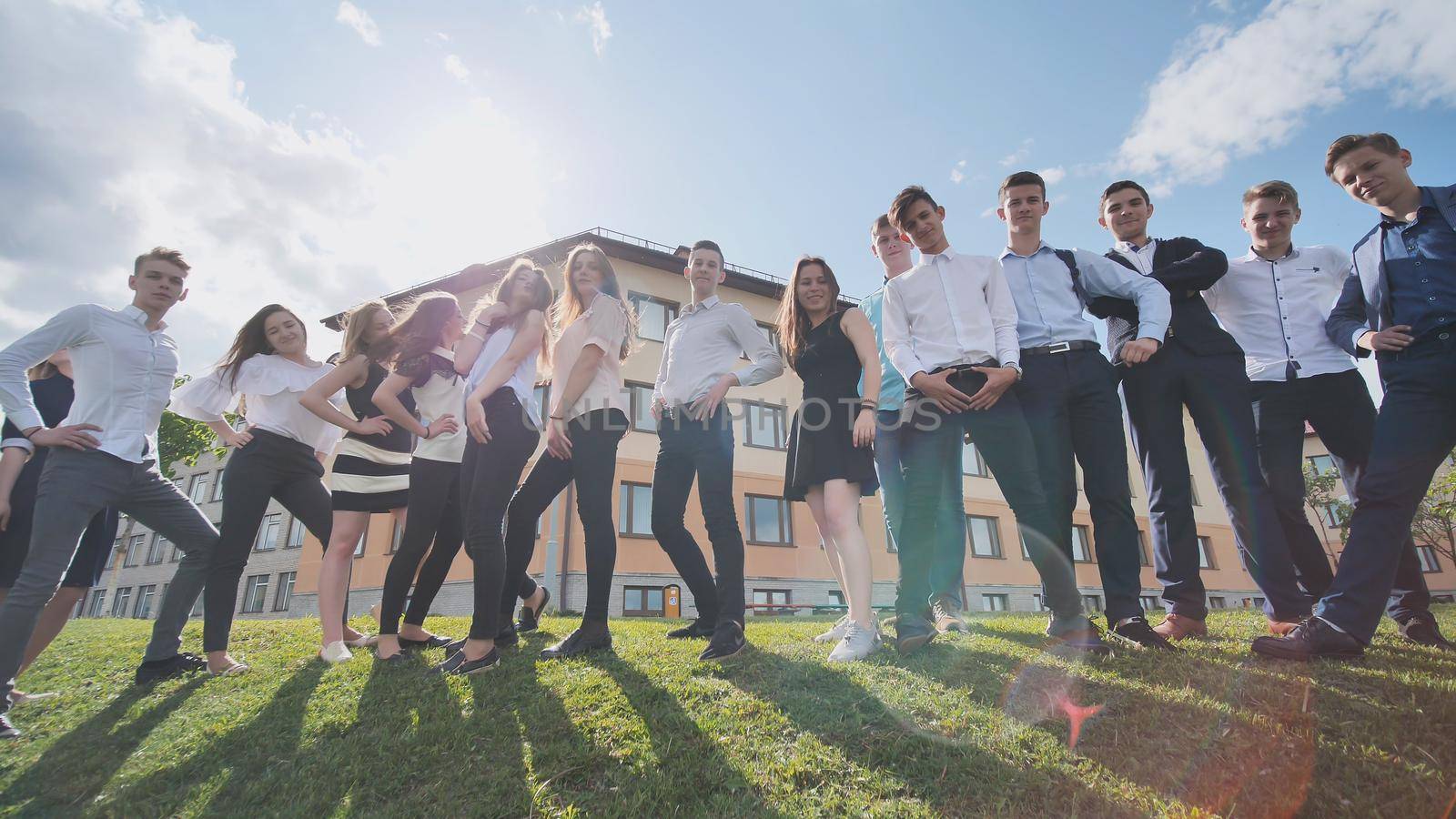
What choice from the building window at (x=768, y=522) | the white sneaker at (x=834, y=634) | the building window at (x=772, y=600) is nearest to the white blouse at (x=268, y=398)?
the white sneaker at (x=834, y=634)

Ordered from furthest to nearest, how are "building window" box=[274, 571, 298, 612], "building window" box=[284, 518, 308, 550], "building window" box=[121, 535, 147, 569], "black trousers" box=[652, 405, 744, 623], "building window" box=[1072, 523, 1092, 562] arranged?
"building window" box=[121, 535, 147, 569] → "building window" box=[284, 518, 308, 550] → "building window" box=[274, 571, 298, 612] → "building window" box=[1072, 523, 1092, 562] → "black trousers" box=[652, 405, 744, 623]

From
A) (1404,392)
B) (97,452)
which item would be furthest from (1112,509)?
(97,452)

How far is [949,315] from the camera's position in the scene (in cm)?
404

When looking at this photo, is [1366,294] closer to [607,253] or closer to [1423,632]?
[1423,632]

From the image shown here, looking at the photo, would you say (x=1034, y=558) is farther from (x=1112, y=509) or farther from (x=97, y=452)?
(x=97, y=452)

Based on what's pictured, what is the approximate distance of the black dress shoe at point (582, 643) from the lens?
3727 mm

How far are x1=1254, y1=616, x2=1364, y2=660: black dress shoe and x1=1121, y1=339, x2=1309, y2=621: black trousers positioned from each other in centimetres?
76

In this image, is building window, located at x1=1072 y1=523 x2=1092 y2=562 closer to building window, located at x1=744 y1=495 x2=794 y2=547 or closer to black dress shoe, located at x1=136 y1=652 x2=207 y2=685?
building window, located at x1=744 y1=495 x2=794 y2=547

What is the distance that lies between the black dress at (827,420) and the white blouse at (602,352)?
1.09 m

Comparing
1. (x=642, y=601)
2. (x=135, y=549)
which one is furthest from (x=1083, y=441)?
(x=135, y=549)

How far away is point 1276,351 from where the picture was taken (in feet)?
13.7

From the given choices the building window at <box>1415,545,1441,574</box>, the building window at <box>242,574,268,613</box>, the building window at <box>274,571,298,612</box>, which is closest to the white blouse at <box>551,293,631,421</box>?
the building window at <box>274,571,298,612</box>

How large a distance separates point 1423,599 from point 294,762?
5.25 meters

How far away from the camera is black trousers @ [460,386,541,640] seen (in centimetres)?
364
